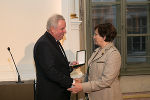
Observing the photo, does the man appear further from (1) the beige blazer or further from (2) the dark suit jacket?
(1) the beige blazer

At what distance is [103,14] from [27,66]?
183 cm

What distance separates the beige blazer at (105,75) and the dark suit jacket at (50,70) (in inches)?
9.1

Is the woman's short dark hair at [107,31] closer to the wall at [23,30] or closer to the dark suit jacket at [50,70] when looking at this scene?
the dark suit jacket at [50,70]

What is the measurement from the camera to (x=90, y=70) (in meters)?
2.30

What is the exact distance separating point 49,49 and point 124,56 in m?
2.67

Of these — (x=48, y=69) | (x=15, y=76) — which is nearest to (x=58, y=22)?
(x=48, y=69)

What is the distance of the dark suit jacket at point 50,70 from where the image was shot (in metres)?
2.07

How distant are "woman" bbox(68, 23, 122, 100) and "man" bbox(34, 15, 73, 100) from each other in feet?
0.45

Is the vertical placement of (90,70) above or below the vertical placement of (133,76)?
above

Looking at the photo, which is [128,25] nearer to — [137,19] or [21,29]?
[137,19]

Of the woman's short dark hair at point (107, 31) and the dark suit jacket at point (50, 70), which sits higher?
the woman's short dark hair at point (107, 31)

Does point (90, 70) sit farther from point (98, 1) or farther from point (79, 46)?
point (98, 1)

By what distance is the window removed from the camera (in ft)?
14.4

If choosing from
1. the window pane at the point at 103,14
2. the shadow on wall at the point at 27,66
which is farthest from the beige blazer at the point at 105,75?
the window pane at the point at 103,14
